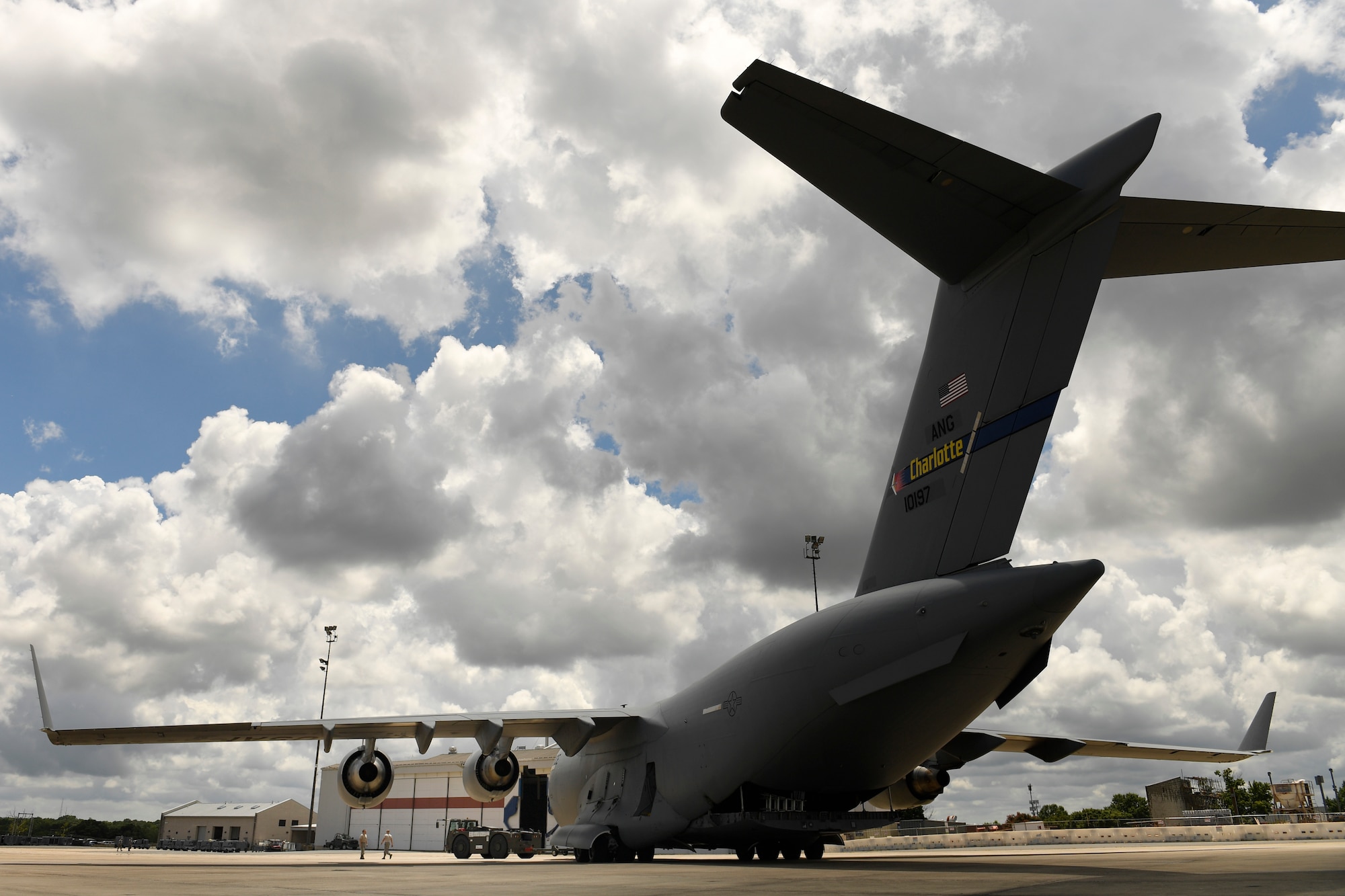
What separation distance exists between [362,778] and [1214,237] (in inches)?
550

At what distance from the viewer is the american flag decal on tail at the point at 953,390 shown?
8.93 m

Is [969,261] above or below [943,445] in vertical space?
above

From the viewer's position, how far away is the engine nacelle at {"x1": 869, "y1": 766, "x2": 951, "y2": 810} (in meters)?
13.6

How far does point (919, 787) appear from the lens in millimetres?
13688

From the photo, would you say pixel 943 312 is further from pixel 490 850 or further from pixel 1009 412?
pixel 490 850

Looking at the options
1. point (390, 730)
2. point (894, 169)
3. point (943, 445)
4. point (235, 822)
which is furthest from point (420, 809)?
point (894, 169)

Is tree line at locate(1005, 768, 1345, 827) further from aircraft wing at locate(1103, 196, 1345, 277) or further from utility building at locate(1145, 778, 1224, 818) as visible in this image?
aircraft wing at locate(1103, 196, 1345, 277)

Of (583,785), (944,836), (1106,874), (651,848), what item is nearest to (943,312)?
(1106,874)

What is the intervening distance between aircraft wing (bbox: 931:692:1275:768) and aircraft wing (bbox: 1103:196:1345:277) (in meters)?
8.37

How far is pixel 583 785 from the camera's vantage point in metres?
16.3

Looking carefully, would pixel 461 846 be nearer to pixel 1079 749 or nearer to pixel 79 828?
pixel 1079 749

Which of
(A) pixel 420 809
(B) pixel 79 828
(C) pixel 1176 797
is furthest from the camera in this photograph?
(B) pixel 79 828

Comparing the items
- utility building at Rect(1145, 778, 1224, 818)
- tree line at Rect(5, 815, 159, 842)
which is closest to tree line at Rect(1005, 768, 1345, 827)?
utility building at Rect(1145, 778, 1224, 818)

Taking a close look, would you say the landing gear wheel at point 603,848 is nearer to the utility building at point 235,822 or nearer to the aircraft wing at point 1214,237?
the aircraft wing at point 1214,237
